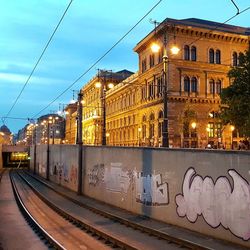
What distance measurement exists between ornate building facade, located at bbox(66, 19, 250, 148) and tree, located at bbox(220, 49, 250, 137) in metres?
21.1

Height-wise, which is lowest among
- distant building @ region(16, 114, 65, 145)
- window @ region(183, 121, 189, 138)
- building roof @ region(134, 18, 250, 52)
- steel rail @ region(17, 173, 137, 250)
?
steel rail @ region(17, 173, 137, 250)

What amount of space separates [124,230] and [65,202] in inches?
474

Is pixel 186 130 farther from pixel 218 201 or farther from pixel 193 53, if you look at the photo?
pixel 218 201

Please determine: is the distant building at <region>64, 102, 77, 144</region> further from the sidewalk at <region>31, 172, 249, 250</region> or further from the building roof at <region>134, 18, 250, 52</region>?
the sidewalk at <region>31, 172, 249, 250</region>

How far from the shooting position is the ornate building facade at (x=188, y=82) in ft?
221

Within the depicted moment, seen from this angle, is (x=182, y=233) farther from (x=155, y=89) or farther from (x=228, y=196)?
(x=155, y=89)

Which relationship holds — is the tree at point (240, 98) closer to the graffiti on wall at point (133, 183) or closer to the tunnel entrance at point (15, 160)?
the graffiti on wall at point (133, 183)

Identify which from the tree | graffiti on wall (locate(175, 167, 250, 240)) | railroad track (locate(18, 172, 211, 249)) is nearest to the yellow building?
the tree

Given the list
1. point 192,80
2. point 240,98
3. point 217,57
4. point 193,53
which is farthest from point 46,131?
point 240,98

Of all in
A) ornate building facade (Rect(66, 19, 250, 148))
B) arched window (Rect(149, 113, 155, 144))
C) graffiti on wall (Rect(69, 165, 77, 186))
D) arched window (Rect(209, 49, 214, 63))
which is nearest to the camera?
graffiti on wall (Rect(69, 165, 77, 186))

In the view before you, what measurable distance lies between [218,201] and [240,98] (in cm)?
2813

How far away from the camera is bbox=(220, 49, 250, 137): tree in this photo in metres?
40.7

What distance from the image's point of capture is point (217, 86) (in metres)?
73.2

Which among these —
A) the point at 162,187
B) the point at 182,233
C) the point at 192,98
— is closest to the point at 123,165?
the point at 162,187
